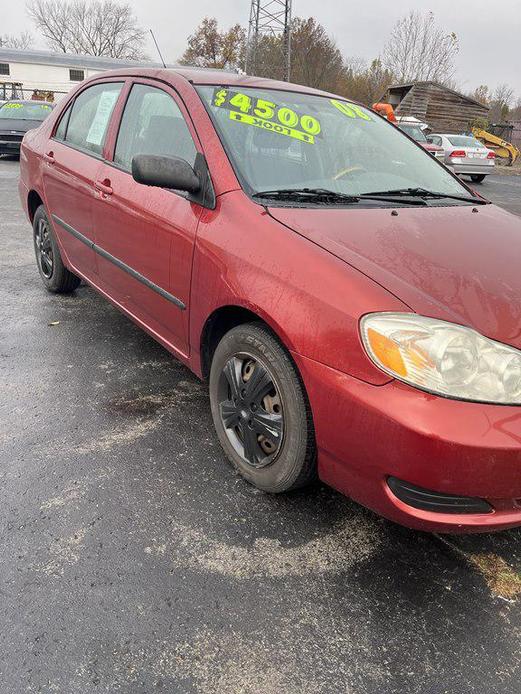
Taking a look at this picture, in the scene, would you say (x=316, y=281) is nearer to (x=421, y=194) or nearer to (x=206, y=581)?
(x=206, y=581)

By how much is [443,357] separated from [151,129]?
2.10m

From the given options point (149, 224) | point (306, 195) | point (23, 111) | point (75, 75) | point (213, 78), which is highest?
point (75, 75)

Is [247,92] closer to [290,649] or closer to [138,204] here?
[138,204]

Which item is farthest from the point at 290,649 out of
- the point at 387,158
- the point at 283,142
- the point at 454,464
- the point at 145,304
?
the point at 387,158

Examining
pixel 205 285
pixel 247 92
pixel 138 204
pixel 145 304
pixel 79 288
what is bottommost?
pixel 79 288

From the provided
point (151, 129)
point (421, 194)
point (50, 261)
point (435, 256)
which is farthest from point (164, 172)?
point (50, 261)

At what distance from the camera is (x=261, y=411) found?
2.26 metres

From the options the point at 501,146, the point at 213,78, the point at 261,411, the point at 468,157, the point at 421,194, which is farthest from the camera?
the point at 501,146

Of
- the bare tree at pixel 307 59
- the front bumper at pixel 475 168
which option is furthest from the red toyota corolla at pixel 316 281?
the bare tree at pixel 307 59

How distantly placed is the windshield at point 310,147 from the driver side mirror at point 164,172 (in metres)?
0.21

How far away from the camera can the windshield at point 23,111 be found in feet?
50.0

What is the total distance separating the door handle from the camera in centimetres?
319

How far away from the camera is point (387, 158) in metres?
3.02

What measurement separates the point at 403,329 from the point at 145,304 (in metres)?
1.65
